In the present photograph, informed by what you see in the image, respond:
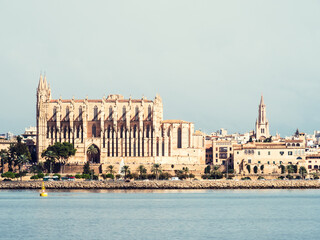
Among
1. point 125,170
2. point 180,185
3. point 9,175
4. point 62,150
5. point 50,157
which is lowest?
point 180,185

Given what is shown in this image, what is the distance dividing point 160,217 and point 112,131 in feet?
272

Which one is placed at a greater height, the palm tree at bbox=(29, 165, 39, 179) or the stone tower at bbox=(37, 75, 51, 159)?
the stone tower at bbox=(37, 75, 51, 159)

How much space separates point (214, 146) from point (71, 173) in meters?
31.7

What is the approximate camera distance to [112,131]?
15675 centimetres

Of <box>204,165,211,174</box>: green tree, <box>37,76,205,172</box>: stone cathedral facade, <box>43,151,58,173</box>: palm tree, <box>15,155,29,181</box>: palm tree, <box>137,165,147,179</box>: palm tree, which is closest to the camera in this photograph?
<box>15,155,29,181</box>: palm tree

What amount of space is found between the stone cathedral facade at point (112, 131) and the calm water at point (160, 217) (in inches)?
1914

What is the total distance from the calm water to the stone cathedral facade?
160ft

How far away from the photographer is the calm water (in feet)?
204

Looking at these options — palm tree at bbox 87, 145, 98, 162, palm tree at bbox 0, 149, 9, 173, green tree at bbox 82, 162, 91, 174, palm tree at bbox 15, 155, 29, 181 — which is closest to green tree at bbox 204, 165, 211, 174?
palm tree at bbox 87, 145, 98, 162

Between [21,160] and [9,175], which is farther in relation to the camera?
[21,160]

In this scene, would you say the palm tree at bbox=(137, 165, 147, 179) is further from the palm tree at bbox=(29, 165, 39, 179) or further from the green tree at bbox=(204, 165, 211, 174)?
the palm tree at bbox=(29, 165, 39, 179)

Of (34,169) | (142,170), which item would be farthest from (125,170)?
(34,169)

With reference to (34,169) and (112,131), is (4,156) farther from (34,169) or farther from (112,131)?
(112,131)

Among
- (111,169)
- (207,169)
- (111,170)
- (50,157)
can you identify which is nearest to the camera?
(111,170)
